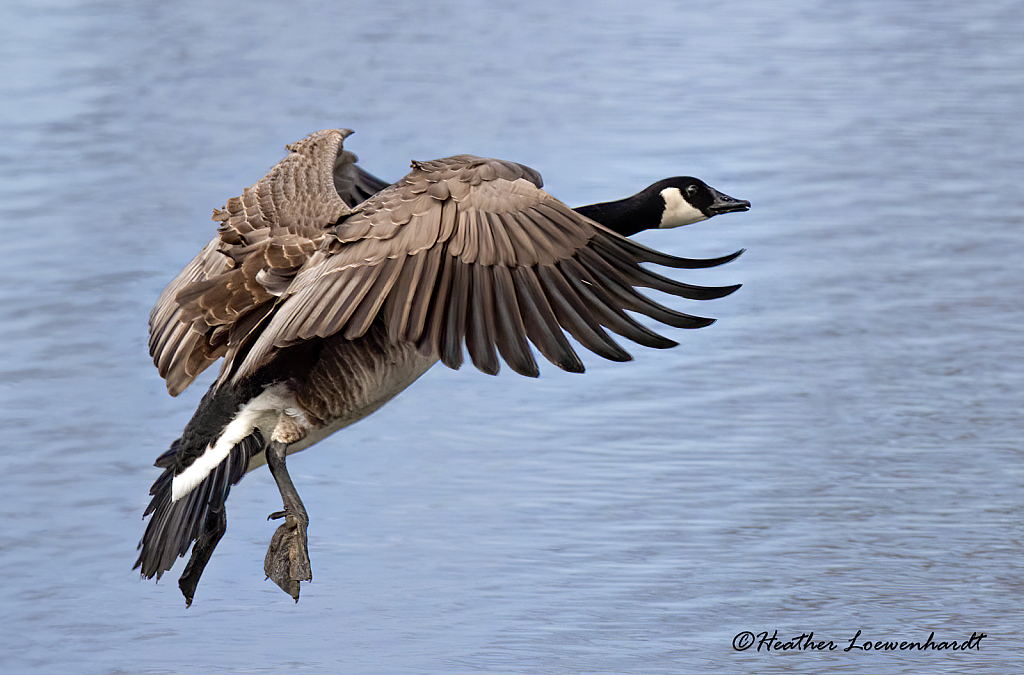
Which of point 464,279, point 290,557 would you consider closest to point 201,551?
point 290,557

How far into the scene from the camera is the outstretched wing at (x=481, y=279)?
2904 millimetres

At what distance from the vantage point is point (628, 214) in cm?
381

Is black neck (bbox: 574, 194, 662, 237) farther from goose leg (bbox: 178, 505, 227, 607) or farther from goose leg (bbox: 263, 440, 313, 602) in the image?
goose leg (bbox: 178, 505, 227, 607)

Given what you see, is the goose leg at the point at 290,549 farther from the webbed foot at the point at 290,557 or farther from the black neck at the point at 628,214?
the black neck at the point at 628,214

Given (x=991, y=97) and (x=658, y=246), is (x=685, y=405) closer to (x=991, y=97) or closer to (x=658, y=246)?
(x=658, y=246)

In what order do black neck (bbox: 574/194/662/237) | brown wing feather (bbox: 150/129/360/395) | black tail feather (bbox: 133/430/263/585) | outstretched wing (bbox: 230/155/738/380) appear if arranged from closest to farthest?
outstretched wing (bbox: 230/155/738/380), black tail feather (bbox: 133/430/263/585), brown wing feather (bbox: 150/129/360/395), black neck (bbox: 574/194/662/237)

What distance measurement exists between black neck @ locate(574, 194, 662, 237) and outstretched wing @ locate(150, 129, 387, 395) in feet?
2.38

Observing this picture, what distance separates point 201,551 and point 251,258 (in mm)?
755

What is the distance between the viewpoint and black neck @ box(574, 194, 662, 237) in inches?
150

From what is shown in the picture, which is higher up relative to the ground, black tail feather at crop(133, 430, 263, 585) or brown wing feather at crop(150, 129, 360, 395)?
brown wing feather at crop(150, 129, 360, 395)

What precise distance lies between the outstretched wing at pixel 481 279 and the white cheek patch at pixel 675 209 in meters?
0.72

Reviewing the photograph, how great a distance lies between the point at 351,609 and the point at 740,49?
4778mm

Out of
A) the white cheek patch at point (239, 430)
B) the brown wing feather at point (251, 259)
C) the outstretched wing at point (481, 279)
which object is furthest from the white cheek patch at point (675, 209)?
A: the white cheek patch at point (239, 430)

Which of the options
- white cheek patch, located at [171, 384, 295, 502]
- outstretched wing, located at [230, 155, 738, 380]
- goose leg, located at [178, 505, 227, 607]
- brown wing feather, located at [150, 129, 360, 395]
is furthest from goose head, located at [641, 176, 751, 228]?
goose leg, located at [178, 505, 227, 607]
